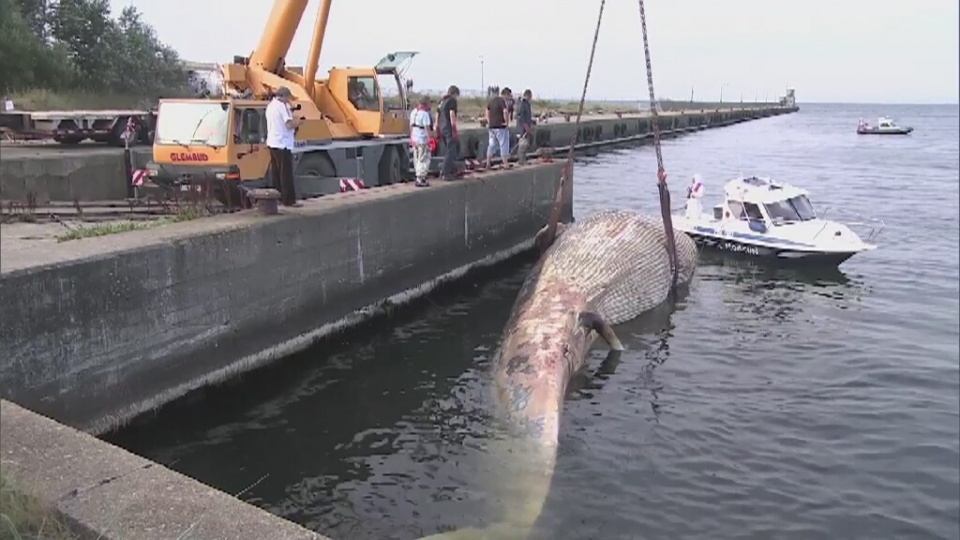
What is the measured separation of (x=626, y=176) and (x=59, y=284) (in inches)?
1259

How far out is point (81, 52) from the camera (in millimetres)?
34844

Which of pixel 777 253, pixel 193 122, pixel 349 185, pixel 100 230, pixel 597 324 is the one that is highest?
pixel 193 122

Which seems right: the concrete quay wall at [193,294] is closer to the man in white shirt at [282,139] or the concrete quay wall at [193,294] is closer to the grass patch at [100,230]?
the grass patch at [100,230]

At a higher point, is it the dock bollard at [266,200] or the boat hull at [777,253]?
the dock bollard at [266,200]

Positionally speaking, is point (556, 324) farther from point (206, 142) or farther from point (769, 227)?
point (769, 227)

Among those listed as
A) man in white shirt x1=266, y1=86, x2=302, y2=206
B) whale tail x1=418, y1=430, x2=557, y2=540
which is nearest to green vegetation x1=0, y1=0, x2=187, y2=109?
man in white shirt x1=266, y1=86, x2=302, y2=206

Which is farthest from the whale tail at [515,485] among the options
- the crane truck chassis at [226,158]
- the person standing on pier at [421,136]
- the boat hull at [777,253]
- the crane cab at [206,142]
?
the boat hull at [777,253]

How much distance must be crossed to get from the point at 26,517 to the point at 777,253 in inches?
697

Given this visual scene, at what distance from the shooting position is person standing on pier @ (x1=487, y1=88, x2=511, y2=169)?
63.1ft

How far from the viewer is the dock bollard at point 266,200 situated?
36.4ft

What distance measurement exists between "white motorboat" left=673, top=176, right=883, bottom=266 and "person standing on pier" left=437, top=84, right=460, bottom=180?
732 cm

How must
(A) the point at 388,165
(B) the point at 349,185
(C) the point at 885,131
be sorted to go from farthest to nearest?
(C) the point at 885,131
(A) the point at 388,165
(B) the point at 349,185

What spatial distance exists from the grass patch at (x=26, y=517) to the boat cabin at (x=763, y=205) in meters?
17.7

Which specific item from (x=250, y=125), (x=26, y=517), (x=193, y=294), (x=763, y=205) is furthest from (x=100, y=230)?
(x=763, y=205)
